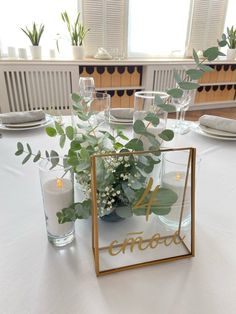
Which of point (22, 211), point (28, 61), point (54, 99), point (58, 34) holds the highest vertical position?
point (58, 34)

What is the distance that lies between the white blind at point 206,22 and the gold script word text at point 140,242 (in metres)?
3.23

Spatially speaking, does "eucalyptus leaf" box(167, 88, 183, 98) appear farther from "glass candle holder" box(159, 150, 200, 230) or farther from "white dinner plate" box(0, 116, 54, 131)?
"white dinner plate" box(0, 116, 54, 131)

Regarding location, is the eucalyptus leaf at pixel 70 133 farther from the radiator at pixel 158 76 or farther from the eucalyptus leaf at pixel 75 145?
the radiator at pixel 158 76

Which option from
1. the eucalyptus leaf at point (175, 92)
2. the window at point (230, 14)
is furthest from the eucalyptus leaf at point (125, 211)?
the window at point (230, 14)

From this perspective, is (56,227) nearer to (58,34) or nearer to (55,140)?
(55,140)

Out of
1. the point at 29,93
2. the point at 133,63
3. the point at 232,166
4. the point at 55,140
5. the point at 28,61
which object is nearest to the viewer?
the point at 232,166

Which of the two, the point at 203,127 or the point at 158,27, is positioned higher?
the point at 158,27

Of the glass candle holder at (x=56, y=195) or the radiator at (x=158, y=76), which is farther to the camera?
the radiator at (x=158, y=76)

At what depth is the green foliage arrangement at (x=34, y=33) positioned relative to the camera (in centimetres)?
232

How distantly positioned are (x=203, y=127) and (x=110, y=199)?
0.69 m

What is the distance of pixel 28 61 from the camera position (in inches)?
91.4

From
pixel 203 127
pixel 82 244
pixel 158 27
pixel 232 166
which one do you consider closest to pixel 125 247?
pixel 82 244

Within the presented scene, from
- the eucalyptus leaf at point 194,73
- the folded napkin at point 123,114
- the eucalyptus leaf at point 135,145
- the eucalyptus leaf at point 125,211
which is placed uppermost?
the eucalyptus leaf at point 194,73

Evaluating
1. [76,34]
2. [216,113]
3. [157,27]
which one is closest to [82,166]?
[76,34]
